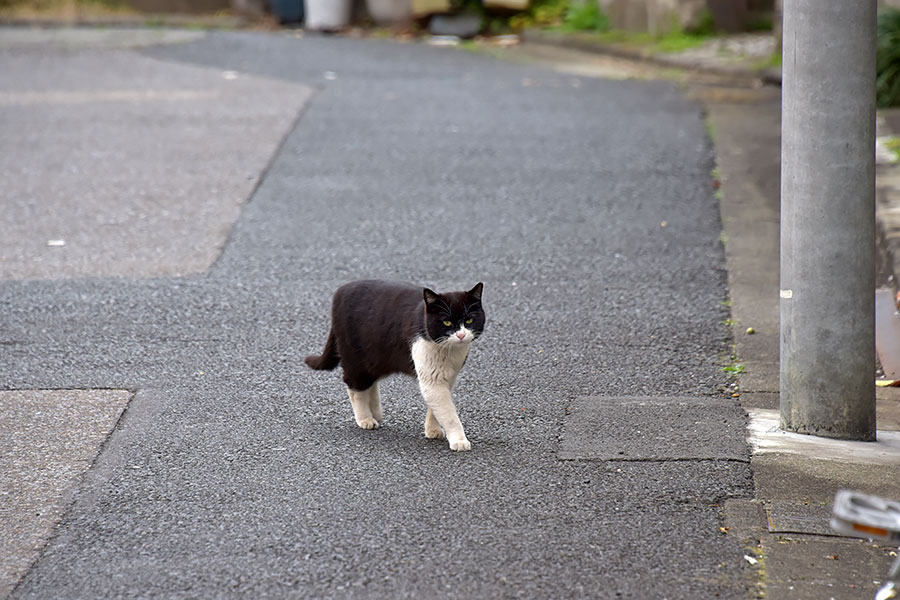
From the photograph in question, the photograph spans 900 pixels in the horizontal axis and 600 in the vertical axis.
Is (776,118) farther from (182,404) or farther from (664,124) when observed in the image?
(182,404)

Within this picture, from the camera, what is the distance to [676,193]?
30.5 ft

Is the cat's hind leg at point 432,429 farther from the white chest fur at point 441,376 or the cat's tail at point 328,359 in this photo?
the cat's tail at point 328,359

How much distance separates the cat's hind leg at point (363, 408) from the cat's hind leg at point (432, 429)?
0.27 m

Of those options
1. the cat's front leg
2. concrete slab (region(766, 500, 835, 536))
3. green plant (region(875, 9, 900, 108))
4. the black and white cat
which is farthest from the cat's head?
green plant (region(875, 9, 900, 108))

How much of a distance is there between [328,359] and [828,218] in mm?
2218

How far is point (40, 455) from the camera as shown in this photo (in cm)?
478

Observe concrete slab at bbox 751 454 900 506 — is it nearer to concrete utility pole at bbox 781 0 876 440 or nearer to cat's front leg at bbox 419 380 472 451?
concrete utility pole at bbox 781 0 876 440

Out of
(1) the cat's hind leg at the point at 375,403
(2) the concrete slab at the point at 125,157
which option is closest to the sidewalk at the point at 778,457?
(1) the cat's hind leg at the point at 375,403

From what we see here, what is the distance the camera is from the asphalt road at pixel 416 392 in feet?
12.7

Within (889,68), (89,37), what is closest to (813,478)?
(889,68)

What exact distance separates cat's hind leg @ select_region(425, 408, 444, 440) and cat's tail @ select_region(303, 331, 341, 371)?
19.9 inches

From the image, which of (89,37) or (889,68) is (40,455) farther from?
(89,37)

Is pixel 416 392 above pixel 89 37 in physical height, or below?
below

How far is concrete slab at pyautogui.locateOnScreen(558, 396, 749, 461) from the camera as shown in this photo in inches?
186
